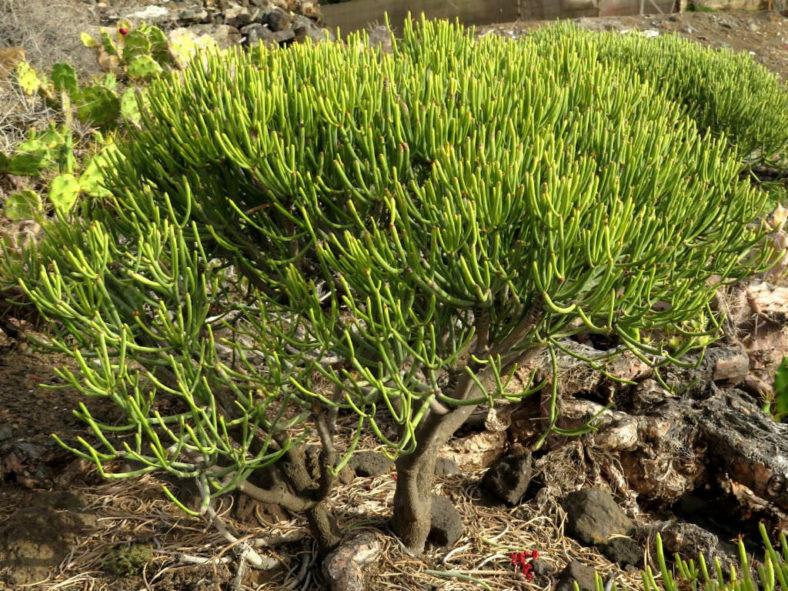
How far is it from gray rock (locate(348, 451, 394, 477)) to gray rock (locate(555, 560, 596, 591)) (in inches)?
41.3

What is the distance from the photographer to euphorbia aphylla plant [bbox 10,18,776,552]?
2137mm

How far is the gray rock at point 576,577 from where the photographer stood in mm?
2975

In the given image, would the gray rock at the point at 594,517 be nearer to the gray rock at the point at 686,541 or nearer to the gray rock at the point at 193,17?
the gray rock at the point at 686,541

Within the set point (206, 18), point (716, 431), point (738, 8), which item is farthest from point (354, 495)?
point (738, 8)

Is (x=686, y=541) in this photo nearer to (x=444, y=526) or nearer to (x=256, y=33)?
(x=444, y=526)

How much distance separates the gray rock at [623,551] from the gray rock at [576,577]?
9.9 inches

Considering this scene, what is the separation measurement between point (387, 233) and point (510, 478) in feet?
5.47

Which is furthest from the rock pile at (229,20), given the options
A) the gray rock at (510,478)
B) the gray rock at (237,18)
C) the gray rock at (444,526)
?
the gray rock at (444,526)

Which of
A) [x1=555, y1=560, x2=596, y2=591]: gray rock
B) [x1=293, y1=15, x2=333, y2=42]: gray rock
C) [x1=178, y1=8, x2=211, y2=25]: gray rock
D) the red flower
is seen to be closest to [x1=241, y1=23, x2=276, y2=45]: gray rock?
[x1=293, y1=15, x2=333, y2=42]: gray rock

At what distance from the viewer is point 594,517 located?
3371mm

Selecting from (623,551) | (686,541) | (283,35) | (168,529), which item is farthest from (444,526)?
(283,35)

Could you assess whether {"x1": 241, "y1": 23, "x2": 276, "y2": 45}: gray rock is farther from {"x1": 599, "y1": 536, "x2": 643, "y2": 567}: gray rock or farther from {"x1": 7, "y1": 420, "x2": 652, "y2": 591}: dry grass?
{"x1": 599, "y1": 536, "x2": 643, "y2": 567}: gray rock

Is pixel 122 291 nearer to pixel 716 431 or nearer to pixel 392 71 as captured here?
pixel 392 71

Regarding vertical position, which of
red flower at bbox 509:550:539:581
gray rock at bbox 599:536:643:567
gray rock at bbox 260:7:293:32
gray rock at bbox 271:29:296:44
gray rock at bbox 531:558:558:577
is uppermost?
gray rock at bbox 260:7:293:32
